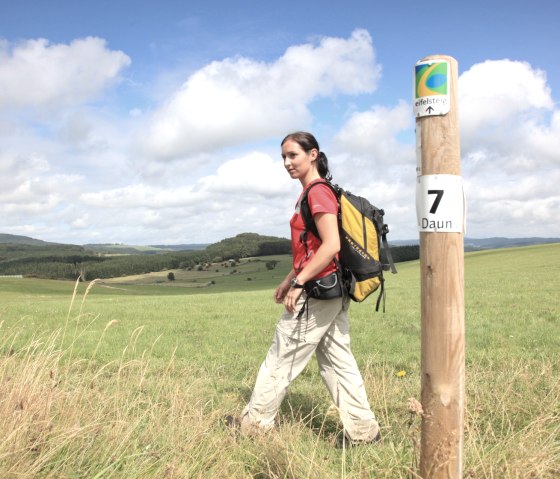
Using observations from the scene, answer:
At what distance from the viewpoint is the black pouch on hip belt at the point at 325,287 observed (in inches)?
156

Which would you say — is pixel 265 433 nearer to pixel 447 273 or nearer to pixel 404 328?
pixel 447 273

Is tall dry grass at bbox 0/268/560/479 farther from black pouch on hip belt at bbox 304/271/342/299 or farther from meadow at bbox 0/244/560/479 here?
black pouch on hip belt at bbox 304/271/342/299

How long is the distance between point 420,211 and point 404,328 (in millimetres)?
8970

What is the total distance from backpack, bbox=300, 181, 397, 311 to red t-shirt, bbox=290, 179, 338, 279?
47mm

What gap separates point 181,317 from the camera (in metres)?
15.2

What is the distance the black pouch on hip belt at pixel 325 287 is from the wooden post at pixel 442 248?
120 centimetres

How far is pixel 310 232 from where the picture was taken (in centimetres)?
403

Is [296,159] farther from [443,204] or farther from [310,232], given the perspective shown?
[443,204]

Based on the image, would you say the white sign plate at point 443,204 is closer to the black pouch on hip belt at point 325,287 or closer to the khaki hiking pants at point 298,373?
the black pouch on hip belt at point 325,287

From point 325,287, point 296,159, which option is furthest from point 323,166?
point 325,287

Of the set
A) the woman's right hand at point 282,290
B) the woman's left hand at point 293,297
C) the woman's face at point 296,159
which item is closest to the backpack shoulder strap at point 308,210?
the woman's face at point 296,159

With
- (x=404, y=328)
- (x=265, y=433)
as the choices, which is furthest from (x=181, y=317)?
(x=265, y=433)

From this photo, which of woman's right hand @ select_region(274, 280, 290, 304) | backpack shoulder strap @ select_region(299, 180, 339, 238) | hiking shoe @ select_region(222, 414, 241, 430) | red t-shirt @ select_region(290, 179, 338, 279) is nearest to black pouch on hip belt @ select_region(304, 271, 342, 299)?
red t-shirt @ select_region(290, 179, 338, 279)

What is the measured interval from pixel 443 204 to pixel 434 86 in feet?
2.15
